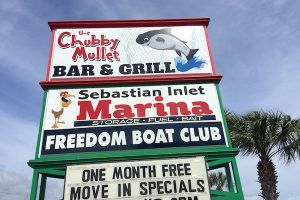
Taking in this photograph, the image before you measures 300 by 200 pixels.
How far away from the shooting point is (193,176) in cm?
800

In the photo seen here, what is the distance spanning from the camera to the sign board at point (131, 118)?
8914 mm

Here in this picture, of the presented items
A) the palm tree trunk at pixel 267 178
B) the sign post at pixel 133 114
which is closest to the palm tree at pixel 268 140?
the palm tree trunk at pixel 267 178

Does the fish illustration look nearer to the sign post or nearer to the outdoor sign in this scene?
the sign post

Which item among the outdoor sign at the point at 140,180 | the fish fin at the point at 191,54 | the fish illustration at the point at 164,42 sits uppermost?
the fish illustration at the point at 164,42

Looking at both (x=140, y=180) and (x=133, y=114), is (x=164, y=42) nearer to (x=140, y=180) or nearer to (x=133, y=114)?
(x=133, y=114)

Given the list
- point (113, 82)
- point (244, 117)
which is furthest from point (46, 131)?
point (244, 117)

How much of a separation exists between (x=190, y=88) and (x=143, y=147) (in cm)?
274

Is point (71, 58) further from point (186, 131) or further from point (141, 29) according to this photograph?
point (186, 131)

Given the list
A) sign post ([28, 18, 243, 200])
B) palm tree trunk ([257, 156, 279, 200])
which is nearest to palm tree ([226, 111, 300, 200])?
palm tree trunk ([257, 156, 279, 200])

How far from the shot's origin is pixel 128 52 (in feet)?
36.3

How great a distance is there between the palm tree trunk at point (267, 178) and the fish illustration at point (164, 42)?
7537 mm

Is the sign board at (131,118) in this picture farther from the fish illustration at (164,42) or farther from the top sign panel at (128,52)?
the fish illustration at (164,42)

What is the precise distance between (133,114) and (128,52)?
8.79ft

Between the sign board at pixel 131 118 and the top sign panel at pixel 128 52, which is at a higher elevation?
the top sign panel at pixel 128 52
